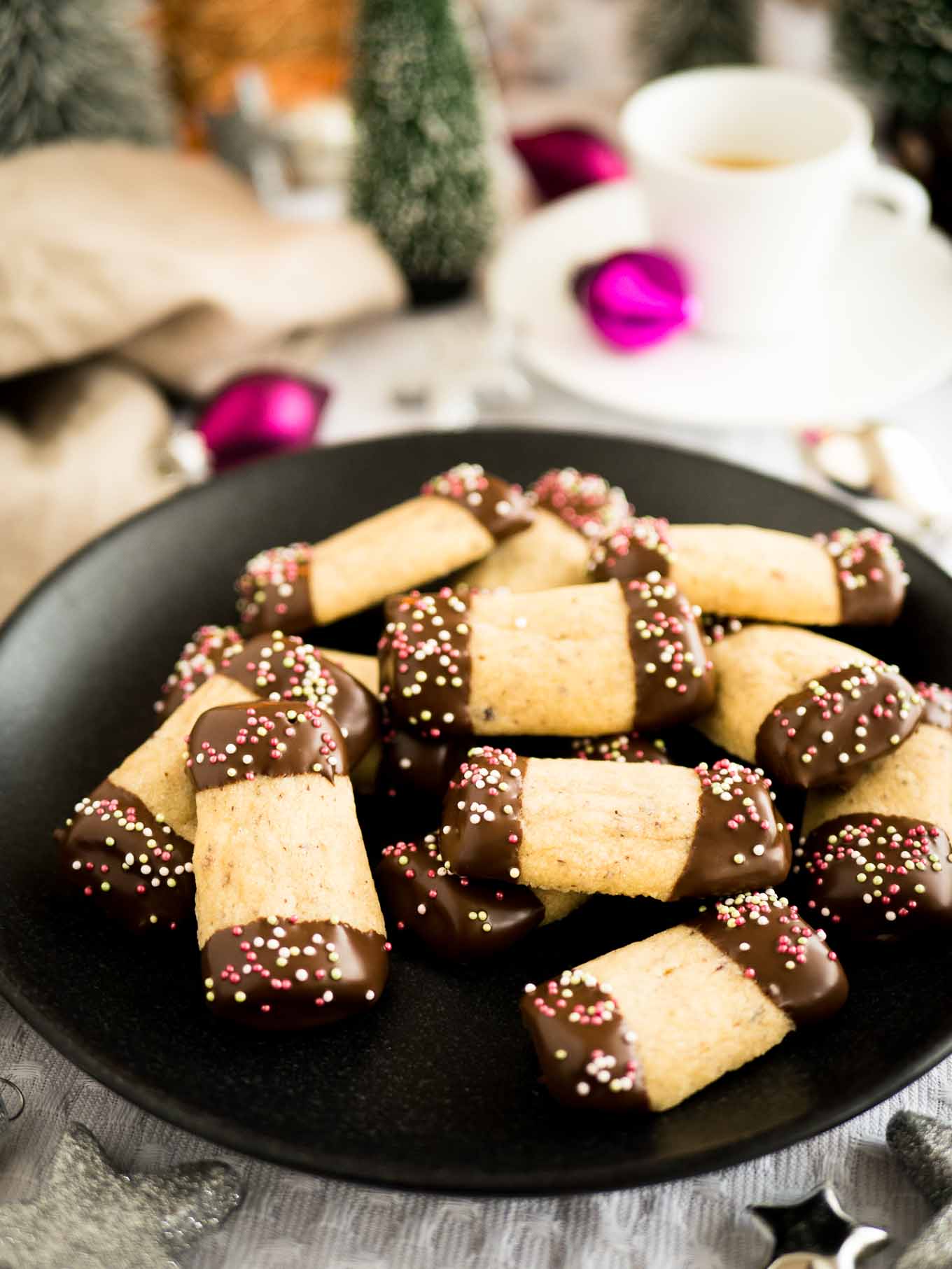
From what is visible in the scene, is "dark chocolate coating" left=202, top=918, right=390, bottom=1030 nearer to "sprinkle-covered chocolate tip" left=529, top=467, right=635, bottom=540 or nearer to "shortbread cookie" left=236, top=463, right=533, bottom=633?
"shortbread cookie" left=236, top=463, right=533, bottom=633

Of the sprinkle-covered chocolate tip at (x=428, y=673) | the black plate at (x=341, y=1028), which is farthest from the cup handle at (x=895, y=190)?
the sprinkle-covered chocolate tip at (x=428, y=673)

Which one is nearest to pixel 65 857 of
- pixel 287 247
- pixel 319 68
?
pixel 287 247

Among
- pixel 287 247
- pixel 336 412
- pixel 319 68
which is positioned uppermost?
pixel 319 68

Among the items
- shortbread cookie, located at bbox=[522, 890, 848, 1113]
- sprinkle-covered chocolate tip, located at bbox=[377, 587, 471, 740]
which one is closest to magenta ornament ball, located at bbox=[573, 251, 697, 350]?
sprinkle-covered chocolate tip, located at bbox=[377, 587, 471, 740]

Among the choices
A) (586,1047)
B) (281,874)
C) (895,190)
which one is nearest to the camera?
(586,1047)

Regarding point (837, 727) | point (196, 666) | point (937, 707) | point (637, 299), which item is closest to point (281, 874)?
point (196, 666)

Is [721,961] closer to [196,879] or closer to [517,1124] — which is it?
[517,1124]

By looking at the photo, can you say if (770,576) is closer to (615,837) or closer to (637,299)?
(615,837)
